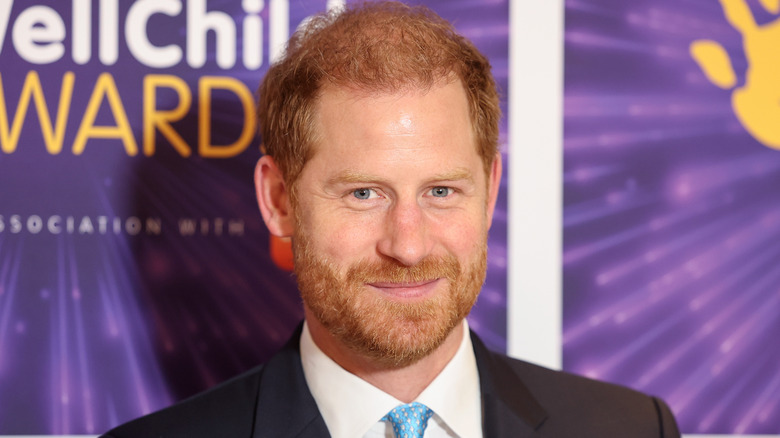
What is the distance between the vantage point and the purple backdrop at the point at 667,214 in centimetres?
202

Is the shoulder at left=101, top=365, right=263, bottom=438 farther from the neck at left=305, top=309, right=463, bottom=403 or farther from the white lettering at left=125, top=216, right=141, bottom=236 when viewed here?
the white lettering at left=125, top=216, right=141, bottom=236

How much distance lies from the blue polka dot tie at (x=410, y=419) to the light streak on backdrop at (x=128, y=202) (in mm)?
684

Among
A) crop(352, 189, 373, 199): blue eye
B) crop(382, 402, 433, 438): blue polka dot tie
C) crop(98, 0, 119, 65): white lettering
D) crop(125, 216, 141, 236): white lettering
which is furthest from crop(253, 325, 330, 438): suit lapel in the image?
crop(98, 0, 119, 65): white lettering

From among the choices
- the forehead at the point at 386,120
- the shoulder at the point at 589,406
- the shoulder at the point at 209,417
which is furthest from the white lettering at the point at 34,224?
the shoulder at the point at 589,406

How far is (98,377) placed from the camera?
1.93 m

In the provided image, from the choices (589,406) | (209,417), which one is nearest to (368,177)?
(209,417)

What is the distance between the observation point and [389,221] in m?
1.35

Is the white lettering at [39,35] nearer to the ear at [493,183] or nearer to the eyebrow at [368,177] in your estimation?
the eyebrow at [368,177]

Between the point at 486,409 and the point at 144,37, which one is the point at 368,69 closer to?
the point at 486,409

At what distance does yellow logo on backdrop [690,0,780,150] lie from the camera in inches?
79.9

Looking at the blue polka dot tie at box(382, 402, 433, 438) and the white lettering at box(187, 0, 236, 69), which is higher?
the white lettering at box(187, 0, 236, 69)

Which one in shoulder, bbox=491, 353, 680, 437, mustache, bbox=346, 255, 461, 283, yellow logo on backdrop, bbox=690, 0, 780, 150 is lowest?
shoulder, bbox=491, 353, 680, 437

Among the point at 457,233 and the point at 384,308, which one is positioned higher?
the point at 457,233

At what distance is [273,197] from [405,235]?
347mm
